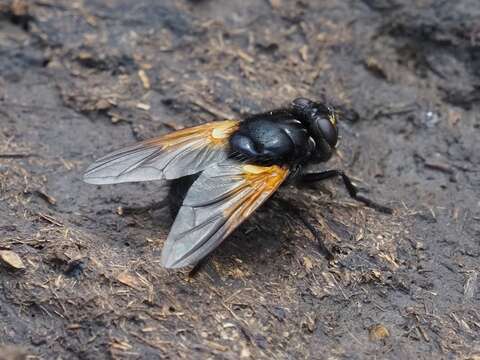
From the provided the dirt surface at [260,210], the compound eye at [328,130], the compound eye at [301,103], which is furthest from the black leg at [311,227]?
the compound eye at [301,103]

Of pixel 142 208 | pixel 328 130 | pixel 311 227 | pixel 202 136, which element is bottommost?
pixel 142 208

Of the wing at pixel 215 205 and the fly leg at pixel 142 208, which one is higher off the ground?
the wing at pixel 215 205

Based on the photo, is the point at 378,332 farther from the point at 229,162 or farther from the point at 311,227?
the point at 229,162

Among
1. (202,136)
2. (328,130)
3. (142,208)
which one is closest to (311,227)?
(328,130)

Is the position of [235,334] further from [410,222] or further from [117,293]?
[410,222]

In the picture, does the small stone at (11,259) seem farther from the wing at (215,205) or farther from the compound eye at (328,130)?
the compound eye at (328,130)

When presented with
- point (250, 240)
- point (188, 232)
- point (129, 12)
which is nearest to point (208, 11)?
point (129, 12)

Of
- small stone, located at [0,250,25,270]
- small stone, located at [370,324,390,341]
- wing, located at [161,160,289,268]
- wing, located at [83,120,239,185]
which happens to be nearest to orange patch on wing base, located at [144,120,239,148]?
wing, located at [83,120,239,185]
